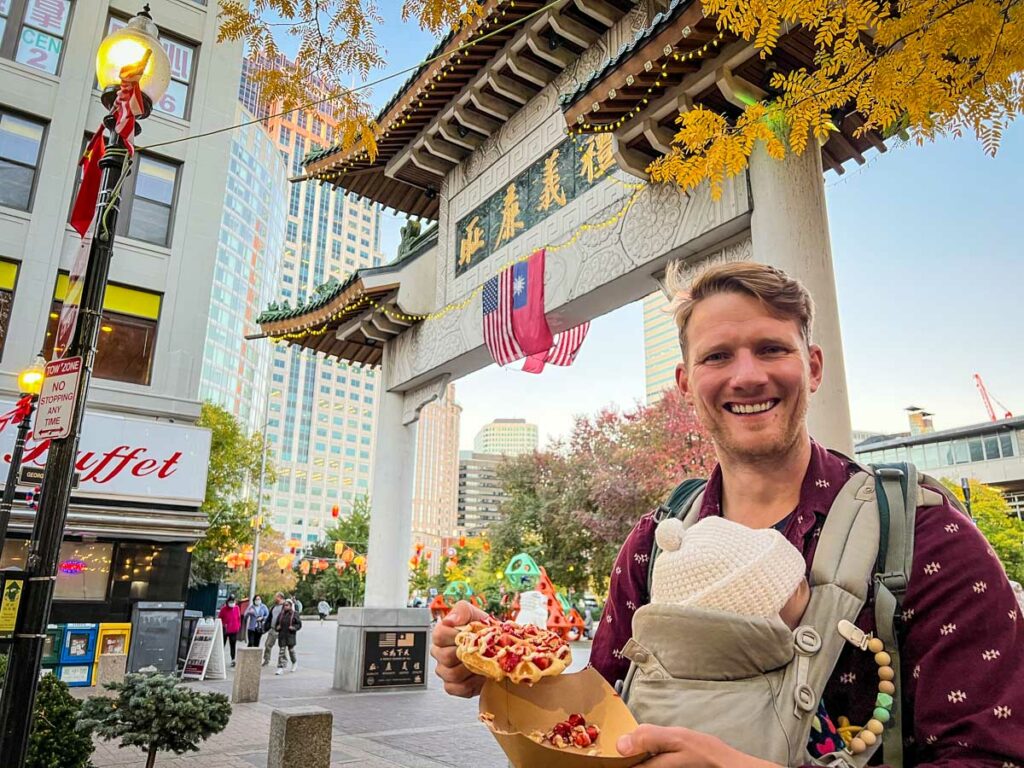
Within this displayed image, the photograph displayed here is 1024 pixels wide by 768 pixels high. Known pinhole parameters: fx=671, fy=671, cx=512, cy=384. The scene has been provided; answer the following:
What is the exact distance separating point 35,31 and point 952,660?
2187 centimetres

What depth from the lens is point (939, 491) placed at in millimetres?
1493

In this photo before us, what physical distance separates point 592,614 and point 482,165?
3093 centimetres

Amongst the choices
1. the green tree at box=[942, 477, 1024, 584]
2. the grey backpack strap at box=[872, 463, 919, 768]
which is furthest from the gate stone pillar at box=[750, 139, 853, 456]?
the green tree at box=[942, 477, 1024, 584]

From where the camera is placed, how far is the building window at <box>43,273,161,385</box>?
15609 millimetres

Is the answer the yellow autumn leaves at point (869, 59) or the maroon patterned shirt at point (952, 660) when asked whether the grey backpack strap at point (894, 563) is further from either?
the yellow autumn leaves at point (869, 59)

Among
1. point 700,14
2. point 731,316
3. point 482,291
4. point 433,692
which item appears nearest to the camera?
point 731,316

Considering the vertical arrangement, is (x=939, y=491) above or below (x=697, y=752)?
above

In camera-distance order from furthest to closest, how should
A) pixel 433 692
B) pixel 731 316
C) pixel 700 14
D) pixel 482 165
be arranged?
pixel 433 692 < pixel 482 165 < pixel 700 14 < pixel 731 316

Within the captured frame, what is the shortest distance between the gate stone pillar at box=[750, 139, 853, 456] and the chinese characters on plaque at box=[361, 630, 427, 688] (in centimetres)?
1067

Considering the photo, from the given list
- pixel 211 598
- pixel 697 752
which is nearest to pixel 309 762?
pixel 697 752

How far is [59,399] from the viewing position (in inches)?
189

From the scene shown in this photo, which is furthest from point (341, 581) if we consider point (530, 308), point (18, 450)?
point (530, 308)

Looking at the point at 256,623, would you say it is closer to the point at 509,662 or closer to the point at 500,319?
the point at 500,319

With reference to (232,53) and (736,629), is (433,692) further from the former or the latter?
(232,53)
